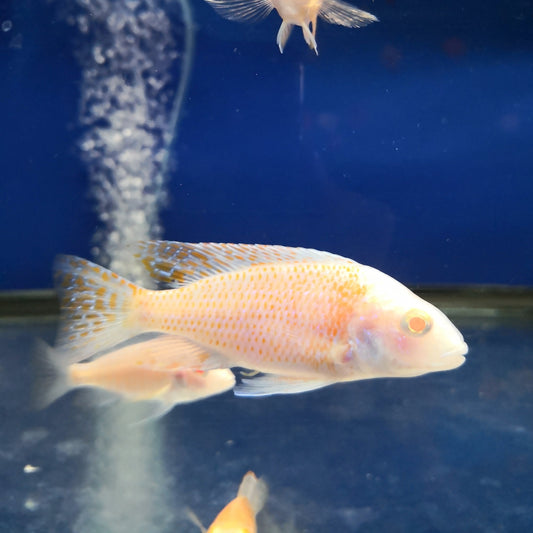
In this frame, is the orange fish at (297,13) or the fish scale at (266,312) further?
the orange fish at (297,13)

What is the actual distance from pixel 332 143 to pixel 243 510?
1.73 meters

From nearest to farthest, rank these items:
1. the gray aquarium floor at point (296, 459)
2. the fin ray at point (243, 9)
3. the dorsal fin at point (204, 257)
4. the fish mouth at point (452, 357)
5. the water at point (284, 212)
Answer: the fish mouth at point (452, 357) < the dorsal fin at point (204, 257) < the gray aquarium floor at point (296, 459) < the water at point (284, 212) < the fin ray at point (243, 9)

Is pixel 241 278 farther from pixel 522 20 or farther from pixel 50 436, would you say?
pixel 522 20

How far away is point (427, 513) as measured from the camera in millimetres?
1462

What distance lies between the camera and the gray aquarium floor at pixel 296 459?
4.77ft

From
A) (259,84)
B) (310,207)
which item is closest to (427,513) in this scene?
(310,207)

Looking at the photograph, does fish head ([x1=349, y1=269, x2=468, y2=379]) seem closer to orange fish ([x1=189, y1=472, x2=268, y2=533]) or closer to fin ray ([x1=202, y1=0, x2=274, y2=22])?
orange fish ([x1=189, y1=472, x2=268, y2=533])

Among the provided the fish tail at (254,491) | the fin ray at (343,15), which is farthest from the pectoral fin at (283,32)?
the fish tail at (254,491)

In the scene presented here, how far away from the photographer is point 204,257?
1.30 metres

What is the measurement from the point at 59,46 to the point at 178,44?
59cm

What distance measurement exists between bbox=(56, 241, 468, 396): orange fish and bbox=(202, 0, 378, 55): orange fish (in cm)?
90

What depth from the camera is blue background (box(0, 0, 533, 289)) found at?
245cm

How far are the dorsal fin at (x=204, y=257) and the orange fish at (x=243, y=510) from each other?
0.56m

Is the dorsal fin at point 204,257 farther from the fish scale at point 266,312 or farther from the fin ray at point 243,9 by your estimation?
the fin ray at point 243,9
